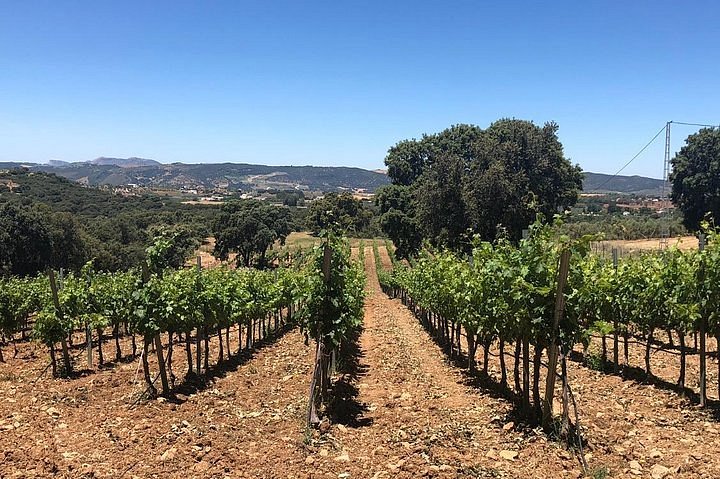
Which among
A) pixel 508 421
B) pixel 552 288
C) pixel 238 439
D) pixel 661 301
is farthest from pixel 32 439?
pixel 661 301

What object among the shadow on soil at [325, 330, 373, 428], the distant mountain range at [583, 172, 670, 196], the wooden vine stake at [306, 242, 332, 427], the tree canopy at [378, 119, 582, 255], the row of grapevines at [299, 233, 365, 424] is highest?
the distant mountain range at [583, 172, 670, 196]

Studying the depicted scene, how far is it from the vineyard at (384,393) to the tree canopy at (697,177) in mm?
42546

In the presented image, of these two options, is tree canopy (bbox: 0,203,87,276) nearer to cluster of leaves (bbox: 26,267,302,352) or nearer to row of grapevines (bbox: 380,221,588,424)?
cluster of leaves (bbox: 26,267,302,352)

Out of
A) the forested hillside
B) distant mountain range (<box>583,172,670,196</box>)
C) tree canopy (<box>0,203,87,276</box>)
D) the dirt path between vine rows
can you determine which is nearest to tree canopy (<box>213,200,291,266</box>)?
the forested hillside

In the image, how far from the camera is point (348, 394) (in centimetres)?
1104

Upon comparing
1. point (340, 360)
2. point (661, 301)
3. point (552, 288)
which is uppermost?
point (552, 288)

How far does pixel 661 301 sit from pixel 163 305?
1026 centimetres

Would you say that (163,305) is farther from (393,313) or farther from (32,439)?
(393,313)

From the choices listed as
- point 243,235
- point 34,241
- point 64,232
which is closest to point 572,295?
point 34,241

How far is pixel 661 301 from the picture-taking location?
10.6 metres

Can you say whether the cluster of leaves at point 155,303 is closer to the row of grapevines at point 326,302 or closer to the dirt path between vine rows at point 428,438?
the row of grapevines at point 326,302

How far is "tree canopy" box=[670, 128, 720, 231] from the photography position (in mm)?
48719

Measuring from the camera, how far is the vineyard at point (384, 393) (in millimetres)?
6934

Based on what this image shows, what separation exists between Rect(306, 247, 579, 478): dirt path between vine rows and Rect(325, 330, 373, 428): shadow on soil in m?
0.07
